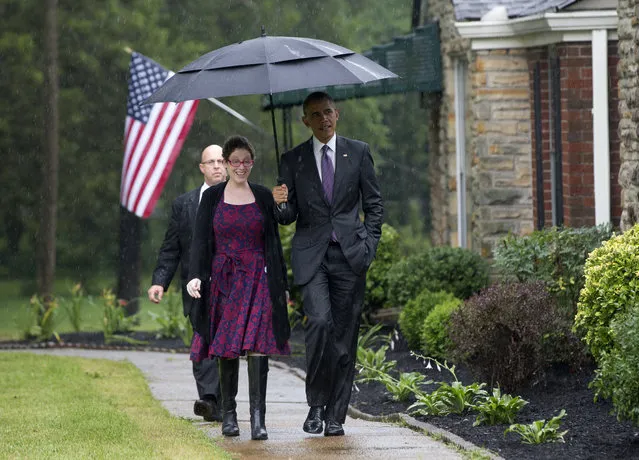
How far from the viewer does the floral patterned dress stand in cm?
780

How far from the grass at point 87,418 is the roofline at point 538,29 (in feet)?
16.2

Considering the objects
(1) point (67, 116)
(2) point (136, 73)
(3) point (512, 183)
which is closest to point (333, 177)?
(3) point (512, 183)

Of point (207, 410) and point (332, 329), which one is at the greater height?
point (332, 329)

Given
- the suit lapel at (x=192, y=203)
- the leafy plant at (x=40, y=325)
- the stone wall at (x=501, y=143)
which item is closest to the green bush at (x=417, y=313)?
the stone wall at (x=501, y=143)

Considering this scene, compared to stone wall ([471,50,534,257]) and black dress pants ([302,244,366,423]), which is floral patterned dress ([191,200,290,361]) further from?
stone wall ([471,50,534,257])

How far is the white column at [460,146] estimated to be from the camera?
608 inches

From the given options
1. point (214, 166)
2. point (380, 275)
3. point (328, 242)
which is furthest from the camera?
point (380, 275)

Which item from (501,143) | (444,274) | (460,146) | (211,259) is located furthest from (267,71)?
(460,146)

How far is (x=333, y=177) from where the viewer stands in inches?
310

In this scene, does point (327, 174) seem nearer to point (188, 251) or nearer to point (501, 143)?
point (188, 251)

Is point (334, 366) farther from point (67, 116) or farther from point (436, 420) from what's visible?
point (67, 116)

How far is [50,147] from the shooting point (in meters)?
24.3

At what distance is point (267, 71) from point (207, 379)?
2.62m

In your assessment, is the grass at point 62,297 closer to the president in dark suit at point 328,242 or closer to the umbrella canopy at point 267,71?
the president in dark suit at point 328,242
